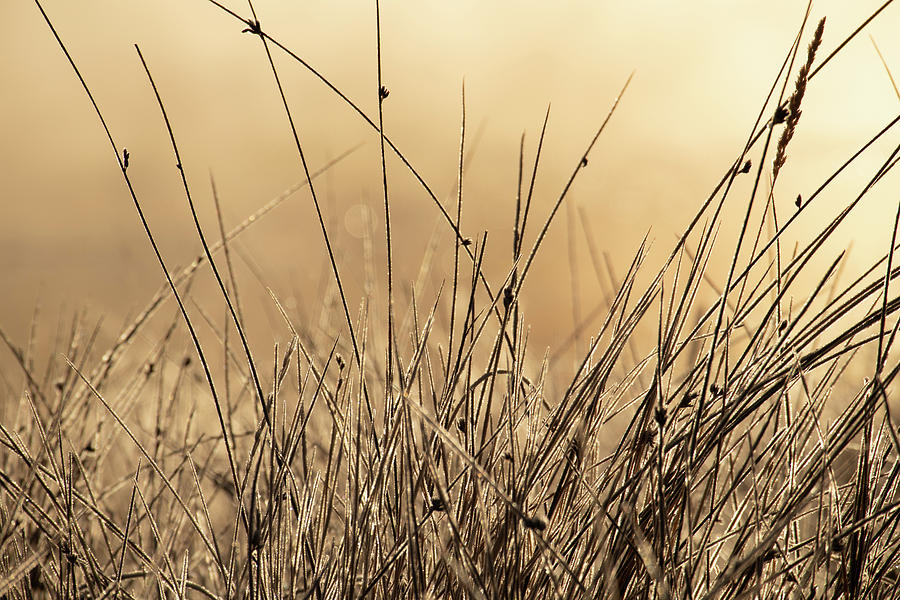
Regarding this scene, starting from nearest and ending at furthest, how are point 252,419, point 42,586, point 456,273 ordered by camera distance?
1. point 456,273
2. point 42,586
3. point 252,419

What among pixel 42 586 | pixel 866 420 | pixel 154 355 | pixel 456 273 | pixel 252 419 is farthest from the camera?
pixel 252 419

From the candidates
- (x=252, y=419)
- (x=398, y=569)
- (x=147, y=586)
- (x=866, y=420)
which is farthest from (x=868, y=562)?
(x=252, y=419)

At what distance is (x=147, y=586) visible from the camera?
1211mm

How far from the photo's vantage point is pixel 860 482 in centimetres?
85

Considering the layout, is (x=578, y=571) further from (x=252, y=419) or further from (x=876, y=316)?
(x=252, y=419)

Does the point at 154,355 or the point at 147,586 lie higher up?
the point at 154,355

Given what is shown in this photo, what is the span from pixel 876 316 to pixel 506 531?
412 mm

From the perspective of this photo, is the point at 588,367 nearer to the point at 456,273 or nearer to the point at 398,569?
the point at 456,273

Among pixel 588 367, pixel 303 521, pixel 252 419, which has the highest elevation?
pixel 252 419

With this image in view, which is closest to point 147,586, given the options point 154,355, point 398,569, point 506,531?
point 154,355

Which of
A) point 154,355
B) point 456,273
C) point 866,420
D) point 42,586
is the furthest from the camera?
point 154,355

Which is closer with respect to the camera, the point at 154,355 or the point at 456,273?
the point at 456,273

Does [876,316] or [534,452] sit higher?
[876,316]

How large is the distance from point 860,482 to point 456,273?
0.47 m
